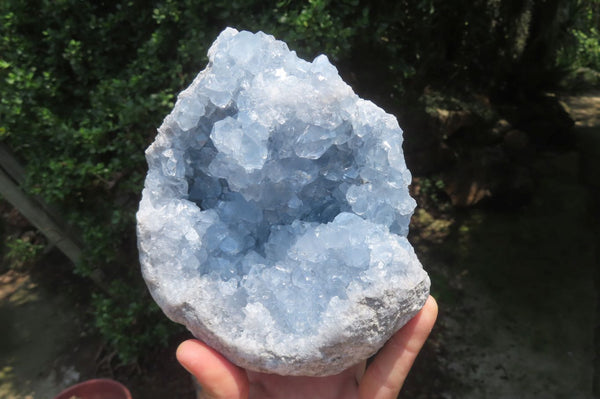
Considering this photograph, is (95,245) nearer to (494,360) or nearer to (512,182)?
(494,360)

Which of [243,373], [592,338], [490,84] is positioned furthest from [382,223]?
[490,84]

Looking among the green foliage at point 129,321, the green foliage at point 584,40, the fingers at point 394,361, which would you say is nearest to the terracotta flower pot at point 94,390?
the green foliage at point 129,321

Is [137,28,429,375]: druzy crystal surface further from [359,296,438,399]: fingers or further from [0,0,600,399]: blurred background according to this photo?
[0,0,600,399]: blurred background

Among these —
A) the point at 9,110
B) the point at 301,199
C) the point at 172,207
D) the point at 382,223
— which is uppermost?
the point at 9,110

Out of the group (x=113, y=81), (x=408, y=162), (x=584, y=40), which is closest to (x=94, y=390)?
(x=113, y=81)

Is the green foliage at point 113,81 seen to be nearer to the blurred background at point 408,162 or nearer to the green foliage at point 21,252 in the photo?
the blurred background at point 408,162

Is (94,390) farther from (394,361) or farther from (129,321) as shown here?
(394,361)
